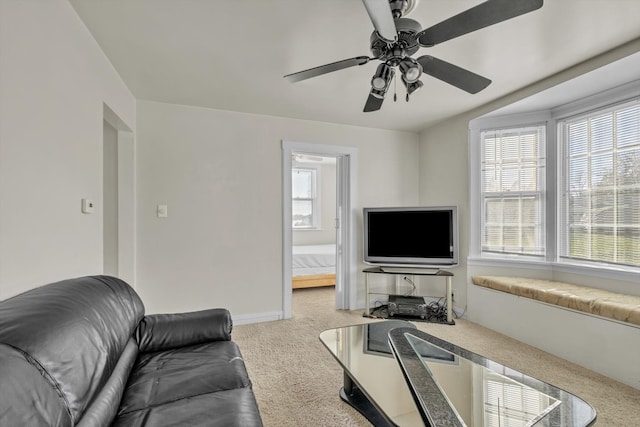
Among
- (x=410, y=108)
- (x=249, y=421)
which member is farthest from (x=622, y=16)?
(x=249, y=421)

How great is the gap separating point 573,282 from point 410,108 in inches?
97.3

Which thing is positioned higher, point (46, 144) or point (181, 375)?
point (46, 144)

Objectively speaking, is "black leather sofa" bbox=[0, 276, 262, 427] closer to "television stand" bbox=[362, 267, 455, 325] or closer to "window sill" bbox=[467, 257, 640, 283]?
"television stand" bbox=[362, 267, 455, 325]

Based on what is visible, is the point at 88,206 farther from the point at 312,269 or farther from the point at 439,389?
the point at 312,269

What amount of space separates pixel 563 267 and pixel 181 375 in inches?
143

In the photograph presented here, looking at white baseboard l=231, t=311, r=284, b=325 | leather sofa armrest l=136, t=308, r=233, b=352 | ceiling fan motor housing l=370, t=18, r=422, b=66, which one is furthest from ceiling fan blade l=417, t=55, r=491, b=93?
white baseboard l=231, t=311, r=284, b=325

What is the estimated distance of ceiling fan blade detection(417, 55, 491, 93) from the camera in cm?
175

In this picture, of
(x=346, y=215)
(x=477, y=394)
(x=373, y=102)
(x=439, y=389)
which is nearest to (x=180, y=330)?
(x=439, y=389)

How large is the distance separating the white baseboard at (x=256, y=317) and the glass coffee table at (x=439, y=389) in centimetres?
169

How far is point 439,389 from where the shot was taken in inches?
58.4

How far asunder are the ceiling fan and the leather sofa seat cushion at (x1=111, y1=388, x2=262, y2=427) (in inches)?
65.2

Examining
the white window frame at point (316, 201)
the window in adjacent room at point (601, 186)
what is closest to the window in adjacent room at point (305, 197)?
the white window frame at point (316, 201)

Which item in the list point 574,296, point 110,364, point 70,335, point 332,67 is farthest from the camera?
point 574,296

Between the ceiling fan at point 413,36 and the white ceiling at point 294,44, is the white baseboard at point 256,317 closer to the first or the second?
the white ceiling at point 294,44
